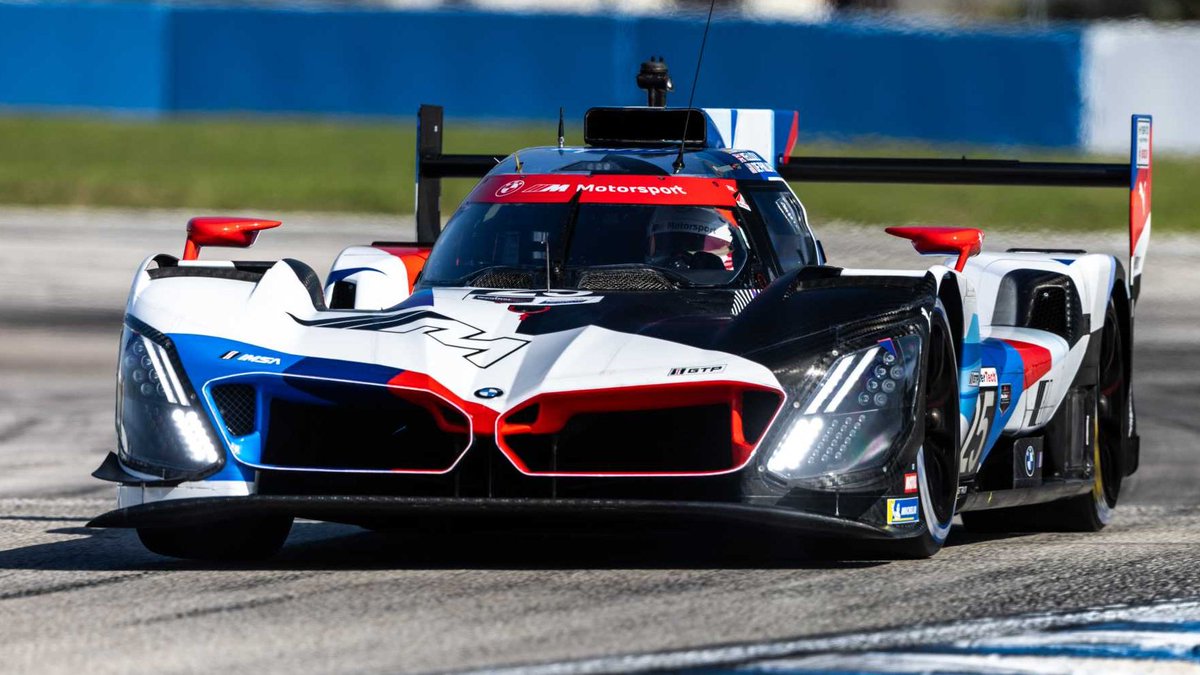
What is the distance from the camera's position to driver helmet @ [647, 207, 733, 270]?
284 inches

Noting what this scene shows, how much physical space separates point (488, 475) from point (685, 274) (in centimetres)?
156

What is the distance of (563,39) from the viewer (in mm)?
35406

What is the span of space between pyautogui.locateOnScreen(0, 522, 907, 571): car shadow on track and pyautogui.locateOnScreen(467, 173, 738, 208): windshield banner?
1.16 metres

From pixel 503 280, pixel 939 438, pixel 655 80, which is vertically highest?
pixel 655 80

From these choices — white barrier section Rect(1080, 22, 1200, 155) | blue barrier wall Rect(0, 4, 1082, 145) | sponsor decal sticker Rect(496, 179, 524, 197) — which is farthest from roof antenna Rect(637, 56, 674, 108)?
white barrier section Rect(1080, 22, 1200, 155)

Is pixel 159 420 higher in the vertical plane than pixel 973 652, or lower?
higher

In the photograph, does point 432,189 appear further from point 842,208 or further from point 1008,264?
point 842,208

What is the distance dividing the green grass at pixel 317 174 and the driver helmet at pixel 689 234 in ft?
43.9

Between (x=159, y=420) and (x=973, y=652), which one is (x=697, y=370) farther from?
(x=159, y=420)

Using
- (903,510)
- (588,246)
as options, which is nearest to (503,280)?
(588,246)

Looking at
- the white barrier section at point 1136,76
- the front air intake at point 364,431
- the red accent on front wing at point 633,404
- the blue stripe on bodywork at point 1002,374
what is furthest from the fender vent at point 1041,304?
the white barrier section at point 1136,76

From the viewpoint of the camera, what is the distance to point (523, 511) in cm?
572

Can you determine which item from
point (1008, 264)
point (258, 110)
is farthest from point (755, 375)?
point (258, 110)

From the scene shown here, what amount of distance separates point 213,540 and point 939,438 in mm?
2182
